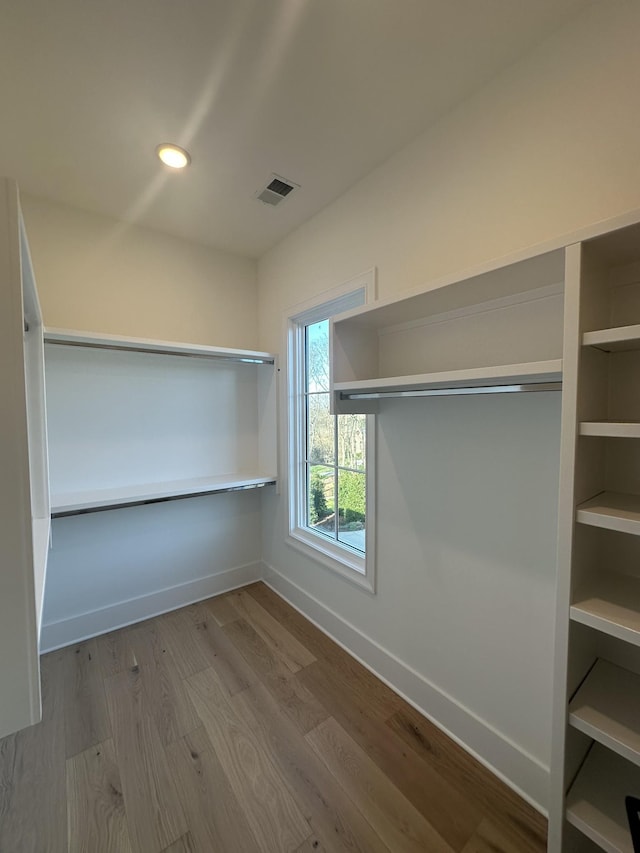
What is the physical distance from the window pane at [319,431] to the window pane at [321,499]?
Answer: 70 mm

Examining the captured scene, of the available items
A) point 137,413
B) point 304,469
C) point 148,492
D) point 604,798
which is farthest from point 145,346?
point 604,798

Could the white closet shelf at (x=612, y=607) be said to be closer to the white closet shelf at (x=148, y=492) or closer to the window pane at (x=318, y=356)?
the window pane at (x=318, y=356)

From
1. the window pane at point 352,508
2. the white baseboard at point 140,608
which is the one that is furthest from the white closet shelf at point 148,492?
the white baseboard at point 140,608

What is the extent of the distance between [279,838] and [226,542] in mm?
1783

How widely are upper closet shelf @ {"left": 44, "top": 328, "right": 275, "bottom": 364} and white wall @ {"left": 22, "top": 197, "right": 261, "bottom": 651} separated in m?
0.21

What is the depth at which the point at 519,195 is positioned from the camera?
Answer: 48.4 inches

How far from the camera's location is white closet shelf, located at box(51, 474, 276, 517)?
1901mm

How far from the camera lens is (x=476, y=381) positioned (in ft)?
3.80

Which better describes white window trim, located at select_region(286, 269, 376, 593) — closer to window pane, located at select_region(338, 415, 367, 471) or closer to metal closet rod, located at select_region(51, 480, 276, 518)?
window pane, located at select_region(338, 415, 367, 471)

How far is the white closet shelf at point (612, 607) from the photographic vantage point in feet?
2.63

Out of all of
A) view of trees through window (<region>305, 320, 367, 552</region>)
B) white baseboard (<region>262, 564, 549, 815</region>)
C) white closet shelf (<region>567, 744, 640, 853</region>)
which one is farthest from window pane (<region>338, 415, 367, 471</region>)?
white closet shelf (<region>567, 744, 640, 853</region>)

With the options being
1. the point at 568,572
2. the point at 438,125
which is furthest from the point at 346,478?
the point at 438,125

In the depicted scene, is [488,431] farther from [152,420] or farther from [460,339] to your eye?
[152,420]

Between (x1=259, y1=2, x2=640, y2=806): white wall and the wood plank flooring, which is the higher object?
(x1=259, y1=2, x2=640, y2=806): white wall
